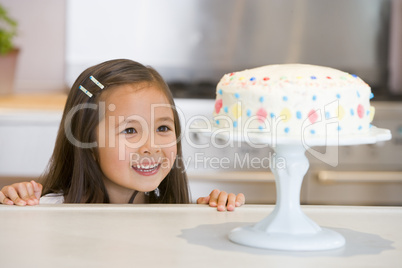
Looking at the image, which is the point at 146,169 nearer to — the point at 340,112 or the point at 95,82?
the point at 95,82

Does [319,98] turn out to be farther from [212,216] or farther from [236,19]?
[236,19]

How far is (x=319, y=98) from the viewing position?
3.20ft

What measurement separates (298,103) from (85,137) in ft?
2.93

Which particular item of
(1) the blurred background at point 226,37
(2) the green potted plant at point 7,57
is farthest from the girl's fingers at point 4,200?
(2) the green potted plant at point 7,57

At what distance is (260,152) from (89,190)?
3.01 feet

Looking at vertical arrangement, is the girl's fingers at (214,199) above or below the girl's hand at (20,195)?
below

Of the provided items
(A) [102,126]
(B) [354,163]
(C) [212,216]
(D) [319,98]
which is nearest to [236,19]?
(B) [354,163]

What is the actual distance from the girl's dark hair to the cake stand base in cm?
77

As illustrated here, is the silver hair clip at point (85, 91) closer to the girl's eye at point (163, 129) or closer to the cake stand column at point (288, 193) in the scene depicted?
the girl's eye at point (163, 129)

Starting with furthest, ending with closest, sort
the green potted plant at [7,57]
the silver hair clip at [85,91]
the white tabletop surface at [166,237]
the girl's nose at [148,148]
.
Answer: the green potted plant at [7,57] < the silver hair clip at [85,91] < the girl's nose at [148,148] < the white tabletop surface at [166,237]

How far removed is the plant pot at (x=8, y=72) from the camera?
2.83 m

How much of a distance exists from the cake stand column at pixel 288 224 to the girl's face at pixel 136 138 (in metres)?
0.63

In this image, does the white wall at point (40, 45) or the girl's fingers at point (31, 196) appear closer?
the girl's fingers at point (31, 196)

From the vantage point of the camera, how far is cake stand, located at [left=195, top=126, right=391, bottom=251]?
996 millimetres
